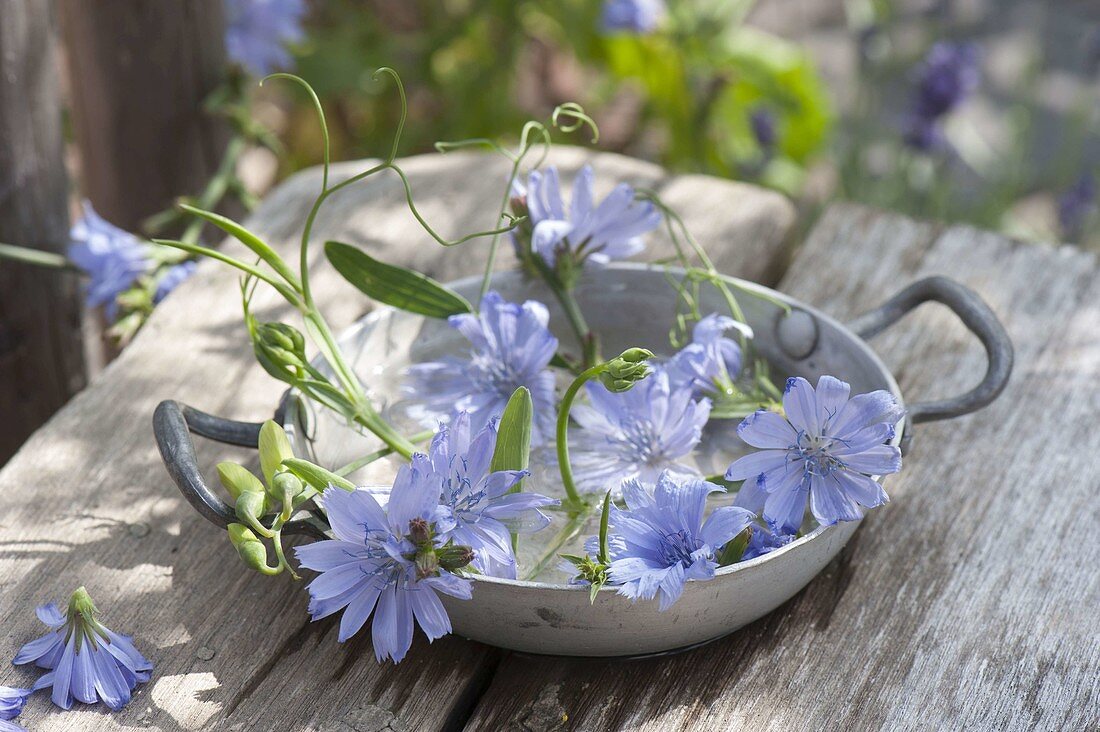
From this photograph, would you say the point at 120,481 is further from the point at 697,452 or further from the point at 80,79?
the point at 80,79

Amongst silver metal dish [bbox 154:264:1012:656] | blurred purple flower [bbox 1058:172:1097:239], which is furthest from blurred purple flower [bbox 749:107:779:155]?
silver metal dish [bbox 154:264:1012:656]

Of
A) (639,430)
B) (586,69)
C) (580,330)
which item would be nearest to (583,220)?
(580,330)

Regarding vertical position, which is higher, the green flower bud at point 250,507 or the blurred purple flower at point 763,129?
the green flower bud at point 250,507

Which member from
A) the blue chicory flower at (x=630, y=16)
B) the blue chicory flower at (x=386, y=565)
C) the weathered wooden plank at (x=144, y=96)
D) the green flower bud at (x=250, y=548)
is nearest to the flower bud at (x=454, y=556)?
the blue chicory flower at (x=386, y=565)

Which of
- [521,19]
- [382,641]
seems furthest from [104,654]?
[521,19]

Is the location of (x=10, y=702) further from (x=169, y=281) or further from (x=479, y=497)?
(x=169, y=281)

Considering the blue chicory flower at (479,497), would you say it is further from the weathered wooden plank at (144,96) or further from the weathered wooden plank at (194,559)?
the weathered wooden plank at (144,96)

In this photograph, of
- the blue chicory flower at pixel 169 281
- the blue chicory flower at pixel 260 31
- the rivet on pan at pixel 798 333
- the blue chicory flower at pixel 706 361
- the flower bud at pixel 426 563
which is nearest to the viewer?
the flower bud at pixel 426 563
